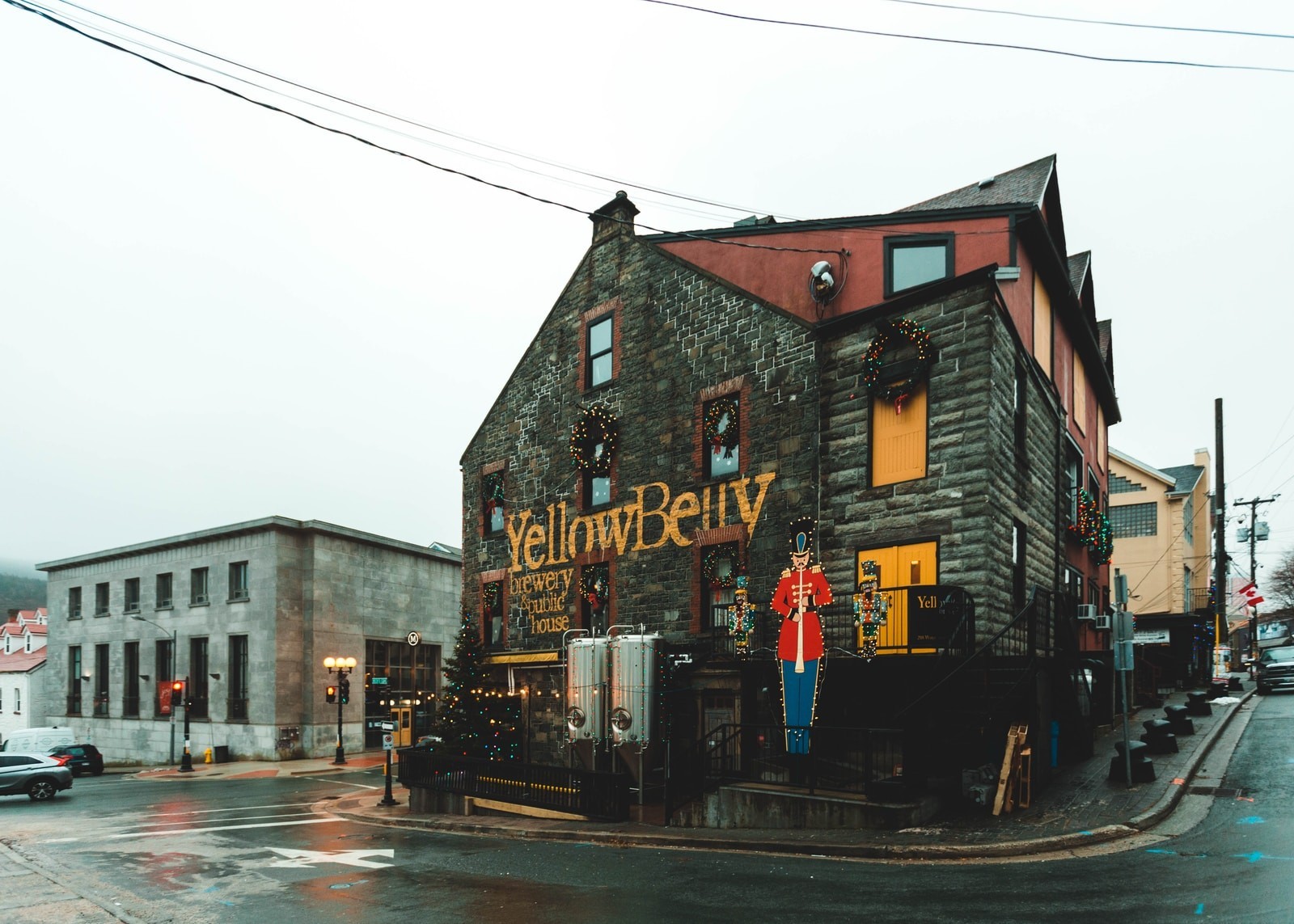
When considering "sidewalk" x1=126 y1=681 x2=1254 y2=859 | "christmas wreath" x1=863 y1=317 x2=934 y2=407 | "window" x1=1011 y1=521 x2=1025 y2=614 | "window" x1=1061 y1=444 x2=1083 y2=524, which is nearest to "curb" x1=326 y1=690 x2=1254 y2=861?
"sidewalk" x1=126 y1=681 x2=1254 y2=859

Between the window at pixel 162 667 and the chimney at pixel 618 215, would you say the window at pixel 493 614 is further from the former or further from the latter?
the window at pixel 162 667

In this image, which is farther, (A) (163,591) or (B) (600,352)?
(A) (163,591)

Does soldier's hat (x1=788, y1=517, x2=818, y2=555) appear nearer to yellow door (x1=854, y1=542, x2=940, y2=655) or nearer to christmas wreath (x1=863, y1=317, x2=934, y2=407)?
yellow door (x1=854, y1=542, x2=940, y2=655)

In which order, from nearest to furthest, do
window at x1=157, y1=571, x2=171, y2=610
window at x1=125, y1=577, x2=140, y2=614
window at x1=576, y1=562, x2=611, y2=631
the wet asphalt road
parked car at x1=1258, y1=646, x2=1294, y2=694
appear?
the wet asphalt road → window at x1=576, y1=562, x2=611, y2=631 → parked car at x1=1258, y1=646, x2=1294, y2=694 → window at x1=157, y1=571, x2=171, y2=610 → window at x1=125, y1=577, x2=140, y2=614

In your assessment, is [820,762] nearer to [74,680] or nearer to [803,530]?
[803,530]

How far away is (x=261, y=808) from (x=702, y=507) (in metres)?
14.1

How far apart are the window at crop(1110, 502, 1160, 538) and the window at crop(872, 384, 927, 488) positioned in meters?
34.0

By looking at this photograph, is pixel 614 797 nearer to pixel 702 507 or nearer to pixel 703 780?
pixel 703 780

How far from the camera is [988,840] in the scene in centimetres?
1230

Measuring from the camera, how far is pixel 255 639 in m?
43.2

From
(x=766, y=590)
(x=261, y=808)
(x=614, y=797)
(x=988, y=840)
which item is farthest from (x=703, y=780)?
(x=261, y=808)

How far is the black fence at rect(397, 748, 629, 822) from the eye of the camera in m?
18.0

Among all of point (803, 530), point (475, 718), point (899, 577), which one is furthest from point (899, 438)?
point (475, 718)

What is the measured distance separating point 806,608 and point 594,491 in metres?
9.71
